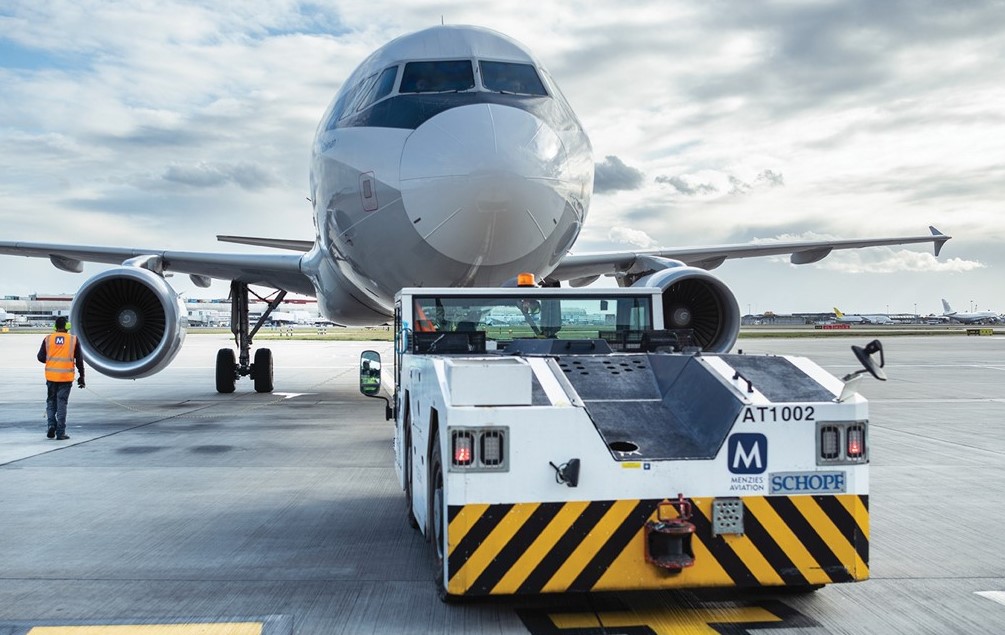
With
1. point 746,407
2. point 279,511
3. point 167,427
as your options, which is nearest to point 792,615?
point 746,407

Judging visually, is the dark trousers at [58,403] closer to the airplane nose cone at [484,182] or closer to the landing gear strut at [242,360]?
the airplane nose cone at [484,182]

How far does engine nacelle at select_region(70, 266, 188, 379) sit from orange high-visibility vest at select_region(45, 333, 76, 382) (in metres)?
0.82

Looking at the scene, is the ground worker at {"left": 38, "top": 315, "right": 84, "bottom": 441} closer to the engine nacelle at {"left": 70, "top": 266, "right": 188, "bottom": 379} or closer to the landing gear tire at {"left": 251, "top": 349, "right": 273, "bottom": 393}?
the engine nacelle at {"left": 70, "top": 266, "right": 188, "bottom": 379}

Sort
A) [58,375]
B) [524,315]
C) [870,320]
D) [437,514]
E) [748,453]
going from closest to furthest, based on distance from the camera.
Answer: [748,453] → [437,514] → [524,315] → [58,375] → [870,320]

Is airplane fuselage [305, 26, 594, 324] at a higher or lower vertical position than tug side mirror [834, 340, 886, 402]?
higher

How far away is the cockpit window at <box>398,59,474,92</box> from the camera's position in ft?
26.4

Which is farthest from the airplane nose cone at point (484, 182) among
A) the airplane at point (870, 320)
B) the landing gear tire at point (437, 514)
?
the airplane at point (870, 320)

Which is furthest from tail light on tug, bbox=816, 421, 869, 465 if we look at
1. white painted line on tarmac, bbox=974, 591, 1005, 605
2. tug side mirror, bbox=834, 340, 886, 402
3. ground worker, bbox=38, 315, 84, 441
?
ground worker, bbox=38, 315, 84, 441

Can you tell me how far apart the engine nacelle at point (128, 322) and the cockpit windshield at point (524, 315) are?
22.4ft

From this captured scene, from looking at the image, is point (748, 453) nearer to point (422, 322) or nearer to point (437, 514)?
point (437, 514)

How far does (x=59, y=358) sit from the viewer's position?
10398 mm

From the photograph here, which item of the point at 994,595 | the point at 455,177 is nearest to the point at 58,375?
the point at 455,177

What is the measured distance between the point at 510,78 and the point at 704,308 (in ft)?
11.5

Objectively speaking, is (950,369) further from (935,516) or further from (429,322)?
(429,322)
